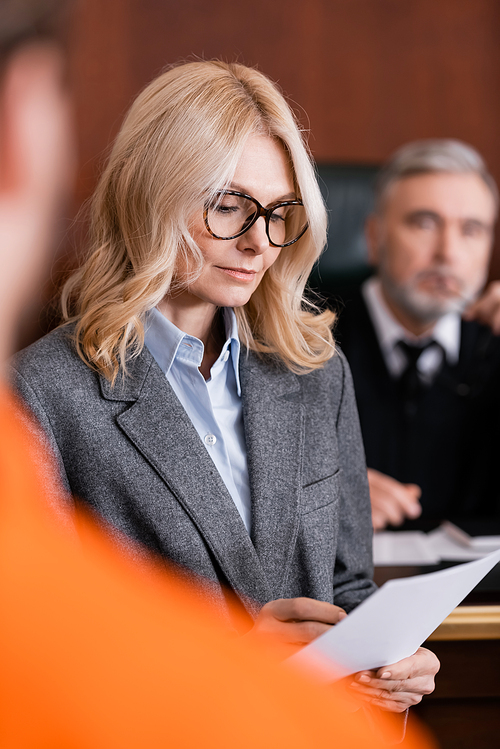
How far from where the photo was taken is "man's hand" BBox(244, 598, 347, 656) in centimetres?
87

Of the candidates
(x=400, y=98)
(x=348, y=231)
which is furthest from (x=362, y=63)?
(x=348, y=231)

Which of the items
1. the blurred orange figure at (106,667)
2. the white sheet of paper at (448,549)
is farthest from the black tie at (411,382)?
the blurred orange figure at (106,667)

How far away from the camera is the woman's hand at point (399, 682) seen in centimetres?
87

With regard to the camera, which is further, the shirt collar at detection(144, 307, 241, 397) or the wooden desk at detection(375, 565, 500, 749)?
the wooden desk at detection(375, 565, 500, 749)

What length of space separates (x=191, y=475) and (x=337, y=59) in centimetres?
226

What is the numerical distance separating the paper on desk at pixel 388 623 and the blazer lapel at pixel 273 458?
24 cm

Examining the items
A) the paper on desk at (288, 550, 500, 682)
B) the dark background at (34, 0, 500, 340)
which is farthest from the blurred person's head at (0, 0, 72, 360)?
the dark background at (34, 0, 500, 340)

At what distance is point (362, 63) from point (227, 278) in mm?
2073

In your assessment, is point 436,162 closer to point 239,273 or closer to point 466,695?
point 239,273

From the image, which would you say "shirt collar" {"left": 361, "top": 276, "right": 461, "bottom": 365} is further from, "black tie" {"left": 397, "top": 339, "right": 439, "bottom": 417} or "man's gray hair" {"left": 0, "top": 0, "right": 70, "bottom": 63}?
"man's gray hair" {"left": 0, "top": 0, "right": 70, "bottom": 63}

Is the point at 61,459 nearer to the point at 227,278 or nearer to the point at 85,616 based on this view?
the point at 227,278

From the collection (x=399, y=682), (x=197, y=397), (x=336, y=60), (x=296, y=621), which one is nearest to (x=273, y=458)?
(x=197, y=397)

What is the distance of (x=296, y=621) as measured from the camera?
0.91 metres

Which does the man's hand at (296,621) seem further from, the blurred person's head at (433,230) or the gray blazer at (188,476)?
the blurred person's head at (433,230)
